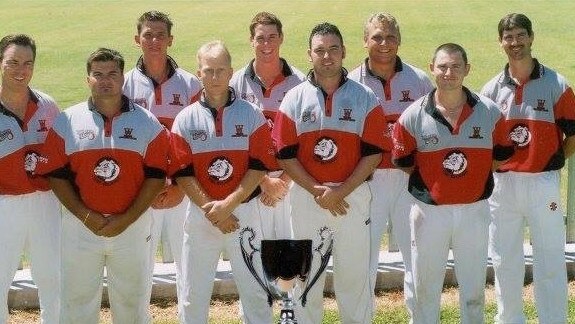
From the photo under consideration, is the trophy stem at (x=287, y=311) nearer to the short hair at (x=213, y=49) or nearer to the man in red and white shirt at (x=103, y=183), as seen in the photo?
the man in red and white shirt at (x=103, y=183)

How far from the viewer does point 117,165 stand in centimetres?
567

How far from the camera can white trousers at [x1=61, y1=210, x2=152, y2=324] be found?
577 cm

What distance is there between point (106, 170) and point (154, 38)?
1.48 metres

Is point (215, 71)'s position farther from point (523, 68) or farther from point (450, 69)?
point (523, 68)

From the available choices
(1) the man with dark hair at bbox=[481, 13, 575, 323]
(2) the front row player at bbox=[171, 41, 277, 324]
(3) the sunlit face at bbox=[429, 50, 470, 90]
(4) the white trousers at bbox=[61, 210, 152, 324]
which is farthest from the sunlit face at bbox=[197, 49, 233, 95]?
(1) the man with dark hair at bbox=[481, 13, 575, 323]

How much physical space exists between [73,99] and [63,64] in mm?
5068

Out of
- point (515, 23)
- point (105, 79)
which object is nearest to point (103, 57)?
point (105, 79)

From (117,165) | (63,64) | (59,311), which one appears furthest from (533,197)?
(63,64)

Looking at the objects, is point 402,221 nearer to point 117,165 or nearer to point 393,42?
point 393,42

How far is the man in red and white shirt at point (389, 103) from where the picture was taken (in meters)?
6.59

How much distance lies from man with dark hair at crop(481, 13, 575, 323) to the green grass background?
12227mm

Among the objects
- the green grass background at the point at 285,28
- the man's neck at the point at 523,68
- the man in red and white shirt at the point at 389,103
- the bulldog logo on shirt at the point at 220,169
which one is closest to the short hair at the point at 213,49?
the bulldog logo on shirt at the point at 220,169

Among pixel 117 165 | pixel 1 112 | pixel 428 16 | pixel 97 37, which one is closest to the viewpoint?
pixel 117 165

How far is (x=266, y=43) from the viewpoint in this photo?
22.3 ft
